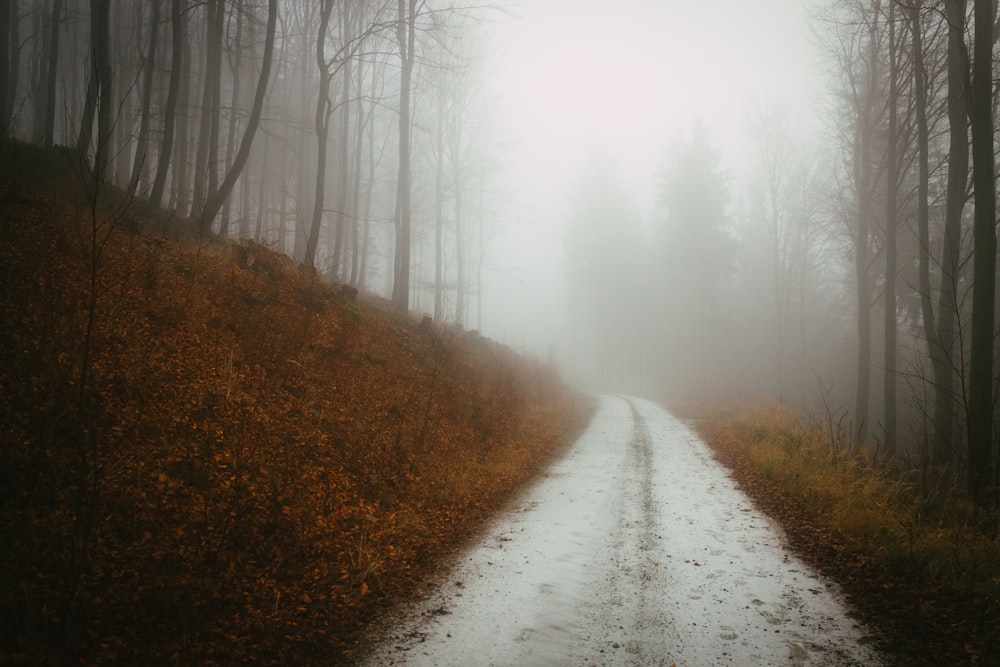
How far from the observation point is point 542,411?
Result: 15.4 meters

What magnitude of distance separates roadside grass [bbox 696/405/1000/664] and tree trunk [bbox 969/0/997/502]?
3.06ft

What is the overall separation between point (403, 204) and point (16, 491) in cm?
1501

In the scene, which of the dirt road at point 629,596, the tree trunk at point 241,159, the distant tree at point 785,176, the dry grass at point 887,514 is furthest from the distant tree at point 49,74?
the distant tree at point 785,176

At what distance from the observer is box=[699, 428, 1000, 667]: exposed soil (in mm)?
3619

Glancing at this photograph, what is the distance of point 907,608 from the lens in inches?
166

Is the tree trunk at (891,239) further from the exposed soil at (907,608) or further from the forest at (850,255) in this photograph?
the exposed soil at (907,608)

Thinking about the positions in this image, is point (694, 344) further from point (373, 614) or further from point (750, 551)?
point (373, 614)

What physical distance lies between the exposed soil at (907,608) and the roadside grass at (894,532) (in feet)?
0.03

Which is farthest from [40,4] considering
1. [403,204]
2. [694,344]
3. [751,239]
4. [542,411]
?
[751,239]

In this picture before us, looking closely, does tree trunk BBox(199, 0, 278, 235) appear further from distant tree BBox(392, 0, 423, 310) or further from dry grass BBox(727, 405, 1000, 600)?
dry grass BBox(727, 405, 1000, 600)

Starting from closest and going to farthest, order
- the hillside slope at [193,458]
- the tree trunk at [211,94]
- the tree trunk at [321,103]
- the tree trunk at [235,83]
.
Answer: the hillside slope at [193,458] < the tree trunk at [321,103] < the tree trunk at [211,94] < the tree trunk at [235,83]

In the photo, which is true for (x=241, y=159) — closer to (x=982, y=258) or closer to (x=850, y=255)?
(x=982, y=258)

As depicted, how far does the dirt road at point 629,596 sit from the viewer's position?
3.70 meters

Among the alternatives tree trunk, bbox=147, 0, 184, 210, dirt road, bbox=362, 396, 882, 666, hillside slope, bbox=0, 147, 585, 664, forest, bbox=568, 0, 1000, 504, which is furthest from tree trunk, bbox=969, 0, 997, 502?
tree trunk, bbox=147, 0, 184, 210
